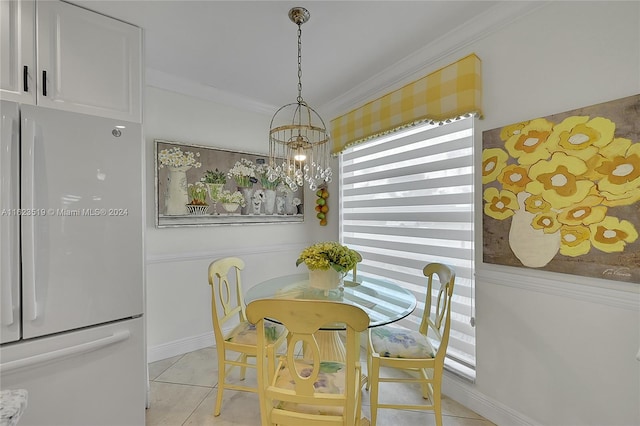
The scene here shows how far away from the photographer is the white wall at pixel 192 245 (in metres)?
2.55

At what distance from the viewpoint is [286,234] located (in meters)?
3.41

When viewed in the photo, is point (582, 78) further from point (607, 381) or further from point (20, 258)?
point (20, 258)

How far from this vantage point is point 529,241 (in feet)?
5.36

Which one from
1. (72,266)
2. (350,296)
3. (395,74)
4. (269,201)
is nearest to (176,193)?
(269,201)

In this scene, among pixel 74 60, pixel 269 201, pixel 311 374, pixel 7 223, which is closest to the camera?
pixel 311 374

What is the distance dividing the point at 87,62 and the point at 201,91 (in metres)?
1.22

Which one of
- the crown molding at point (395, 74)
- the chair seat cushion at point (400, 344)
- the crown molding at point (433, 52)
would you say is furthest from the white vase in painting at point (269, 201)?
the chair seat cushion at point (400, 344)

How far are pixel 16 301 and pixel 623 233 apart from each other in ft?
9.36

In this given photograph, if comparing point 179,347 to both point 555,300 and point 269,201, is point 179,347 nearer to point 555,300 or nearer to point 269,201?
point 269,201

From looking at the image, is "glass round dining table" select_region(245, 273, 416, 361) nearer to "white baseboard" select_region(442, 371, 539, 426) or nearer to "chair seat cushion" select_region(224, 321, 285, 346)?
"chair seat cushion" select_region(224, 321, 285, 346)

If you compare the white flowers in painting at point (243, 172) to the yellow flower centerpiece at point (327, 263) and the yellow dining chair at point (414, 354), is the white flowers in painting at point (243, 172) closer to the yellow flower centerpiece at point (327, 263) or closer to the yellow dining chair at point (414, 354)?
the yellow flower centerpiece at point (327, 263)

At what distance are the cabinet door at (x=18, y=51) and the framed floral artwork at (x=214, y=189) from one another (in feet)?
3.57

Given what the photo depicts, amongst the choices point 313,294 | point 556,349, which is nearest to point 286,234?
point 313,294

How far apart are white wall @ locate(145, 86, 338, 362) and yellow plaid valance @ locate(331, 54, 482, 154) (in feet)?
2.78
